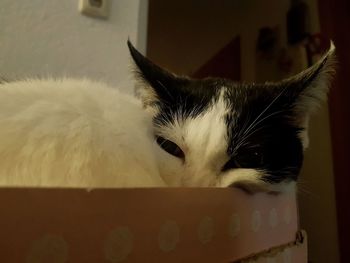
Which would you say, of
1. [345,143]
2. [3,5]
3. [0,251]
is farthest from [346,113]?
[0,251]

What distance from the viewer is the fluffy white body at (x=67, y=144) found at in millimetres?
299

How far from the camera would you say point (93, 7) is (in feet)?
3.02

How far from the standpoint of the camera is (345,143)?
4.81 ft

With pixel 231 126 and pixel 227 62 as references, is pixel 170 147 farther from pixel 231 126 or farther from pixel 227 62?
pixel 227 62

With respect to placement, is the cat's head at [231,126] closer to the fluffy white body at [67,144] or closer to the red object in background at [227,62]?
the fluffy white body at [67,144]

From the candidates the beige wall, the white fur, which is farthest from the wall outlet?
the beige wall

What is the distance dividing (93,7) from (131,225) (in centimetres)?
83

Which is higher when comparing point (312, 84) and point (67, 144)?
point (312, 84)

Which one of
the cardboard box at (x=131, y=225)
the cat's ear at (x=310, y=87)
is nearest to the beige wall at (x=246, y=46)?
the cat's ear at (x=310, y=87)

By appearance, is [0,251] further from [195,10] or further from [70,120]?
[195,10]

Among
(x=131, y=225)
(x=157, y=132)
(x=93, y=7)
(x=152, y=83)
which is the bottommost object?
(x=131, y=225)

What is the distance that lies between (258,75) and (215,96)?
1882 mm

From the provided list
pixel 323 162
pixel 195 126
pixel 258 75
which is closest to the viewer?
pixel 195 126

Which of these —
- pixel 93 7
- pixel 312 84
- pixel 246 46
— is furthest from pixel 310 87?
pixel 246 46
